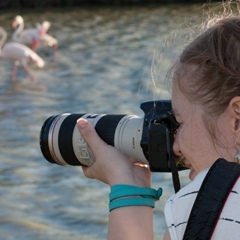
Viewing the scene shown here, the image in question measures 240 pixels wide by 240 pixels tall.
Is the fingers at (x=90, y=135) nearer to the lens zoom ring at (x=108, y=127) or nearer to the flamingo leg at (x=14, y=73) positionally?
the lens zoom ring at (x=108, y=127)

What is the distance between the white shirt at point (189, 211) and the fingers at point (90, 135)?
0.40m

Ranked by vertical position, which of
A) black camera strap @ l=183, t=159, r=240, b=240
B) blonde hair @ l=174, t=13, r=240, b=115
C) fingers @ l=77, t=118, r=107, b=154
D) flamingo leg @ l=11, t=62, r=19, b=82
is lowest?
flamingo leg @ l=11, t=62, r=19, b=82

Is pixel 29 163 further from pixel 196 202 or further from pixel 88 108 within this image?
pixel 196 202

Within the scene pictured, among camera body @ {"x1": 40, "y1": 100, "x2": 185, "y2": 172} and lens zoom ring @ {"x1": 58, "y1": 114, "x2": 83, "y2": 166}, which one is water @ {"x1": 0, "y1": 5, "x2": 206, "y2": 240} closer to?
camera body @ {"x1": 40, "y1": 100, "x2": 185, "y2": 172}

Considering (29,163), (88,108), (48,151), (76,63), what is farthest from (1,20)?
(48,151)

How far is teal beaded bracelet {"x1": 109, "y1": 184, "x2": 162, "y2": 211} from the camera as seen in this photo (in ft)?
4.87

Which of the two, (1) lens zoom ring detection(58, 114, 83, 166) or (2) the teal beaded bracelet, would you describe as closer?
(2) the teal beaded bracelet

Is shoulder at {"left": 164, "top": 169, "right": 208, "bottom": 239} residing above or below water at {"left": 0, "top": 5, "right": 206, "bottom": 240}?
above

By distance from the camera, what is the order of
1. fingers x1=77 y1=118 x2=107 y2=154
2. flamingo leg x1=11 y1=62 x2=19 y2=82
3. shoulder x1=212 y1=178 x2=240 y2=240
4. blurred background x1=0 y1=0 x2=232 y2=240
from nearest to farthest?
1. shoulder x1=212 y1=178 x2=240 y2=240
2. fingers x1=77 y1=118 x2=107 y2=154
3. blurred background x1=0 y1=0 x2=232 y2=240
4. flamingo leg x1=11 y1=62 x2=19 y2=82

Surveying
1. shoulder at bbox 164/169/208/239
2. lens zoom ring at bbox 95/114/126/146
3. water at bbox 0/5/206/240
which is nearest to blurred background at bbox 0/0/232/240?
water at bbox 0/5/206/240

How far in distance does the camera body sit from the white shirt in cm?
23

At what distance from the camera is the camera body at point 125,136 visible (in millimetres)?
1458

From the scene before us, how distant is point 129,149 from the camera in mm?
1591

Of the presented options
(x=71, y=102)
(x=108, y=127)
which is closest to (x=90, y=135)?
(x=108, y=127)
